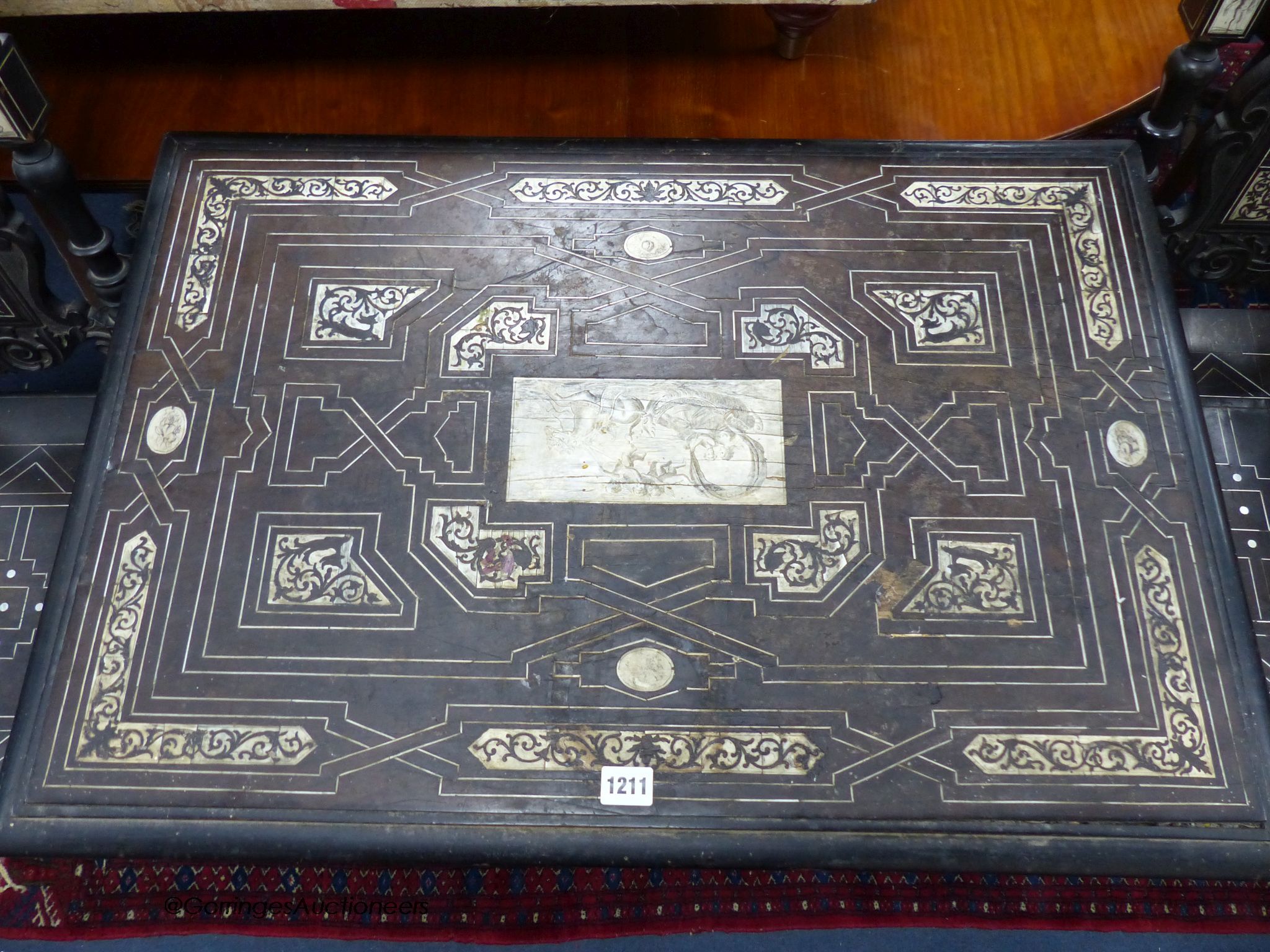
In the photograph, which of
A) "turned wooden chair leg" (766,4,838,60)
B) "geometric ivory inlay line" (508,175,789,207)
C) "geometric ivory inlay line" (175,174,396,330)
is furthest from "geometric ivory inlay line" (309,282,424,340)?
"turned wooden chair leg" (766,4,838,60)

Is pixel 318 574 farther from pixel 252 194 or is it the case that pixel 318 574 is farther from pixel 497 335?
pixel 252 194

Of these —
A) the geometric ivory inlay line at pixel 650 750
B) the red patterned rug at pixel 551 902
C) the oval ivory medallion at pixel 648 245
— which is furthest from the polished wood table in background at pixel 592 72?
the red patterned rug at pixel 551 902

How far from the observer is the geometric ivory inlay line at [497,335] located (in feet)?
7.43

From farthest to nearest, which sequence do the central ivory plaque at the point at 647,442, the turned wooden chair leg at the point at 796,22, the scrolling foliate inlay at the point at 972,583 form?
the turned wooden chair leg at the point at 796,22, the central ivory plaque at the point at 647,442, the scrolling foliate inlay at the point at 972,583

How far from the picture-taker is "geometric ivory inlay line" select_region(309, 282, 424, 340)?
230cm

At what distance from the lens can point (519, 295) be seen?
233 centimetres

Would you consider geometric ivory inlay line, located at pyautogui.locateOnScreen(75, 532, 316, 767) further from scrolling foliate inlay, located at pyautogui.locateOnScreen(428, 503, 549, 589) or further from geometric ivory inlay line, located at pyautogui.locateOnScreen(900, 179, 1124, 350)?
geometric ivory inlay line, located at pyautogui.locateOnScreen(900, 179, 1124, 350)

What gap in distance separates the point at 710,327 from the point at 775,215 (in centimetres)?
37

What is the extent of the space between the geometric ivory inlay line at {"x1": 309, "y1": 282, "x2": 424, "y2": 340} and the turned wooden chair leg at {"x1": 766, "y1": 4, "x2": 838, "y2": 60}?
5.00 feet

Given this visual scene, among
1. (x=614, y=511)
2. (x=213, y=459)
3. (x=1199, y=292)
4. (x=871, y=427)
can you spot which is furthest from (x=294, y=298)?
(x=1199, y=292)

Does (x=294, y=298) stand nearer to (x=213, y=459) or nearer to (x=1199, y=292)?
(x=213, y=459)

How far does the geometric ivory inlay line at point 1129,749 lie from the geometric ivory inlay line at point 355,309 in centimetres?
157

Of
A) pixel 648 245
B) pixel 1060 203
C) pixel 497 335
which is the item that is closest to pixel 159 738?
pixel 497 335

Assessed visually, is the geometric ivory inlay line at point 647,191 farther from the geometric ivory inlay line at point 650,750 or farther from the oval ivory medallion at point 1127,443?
the geometric ivory inlay line at point 650,750
